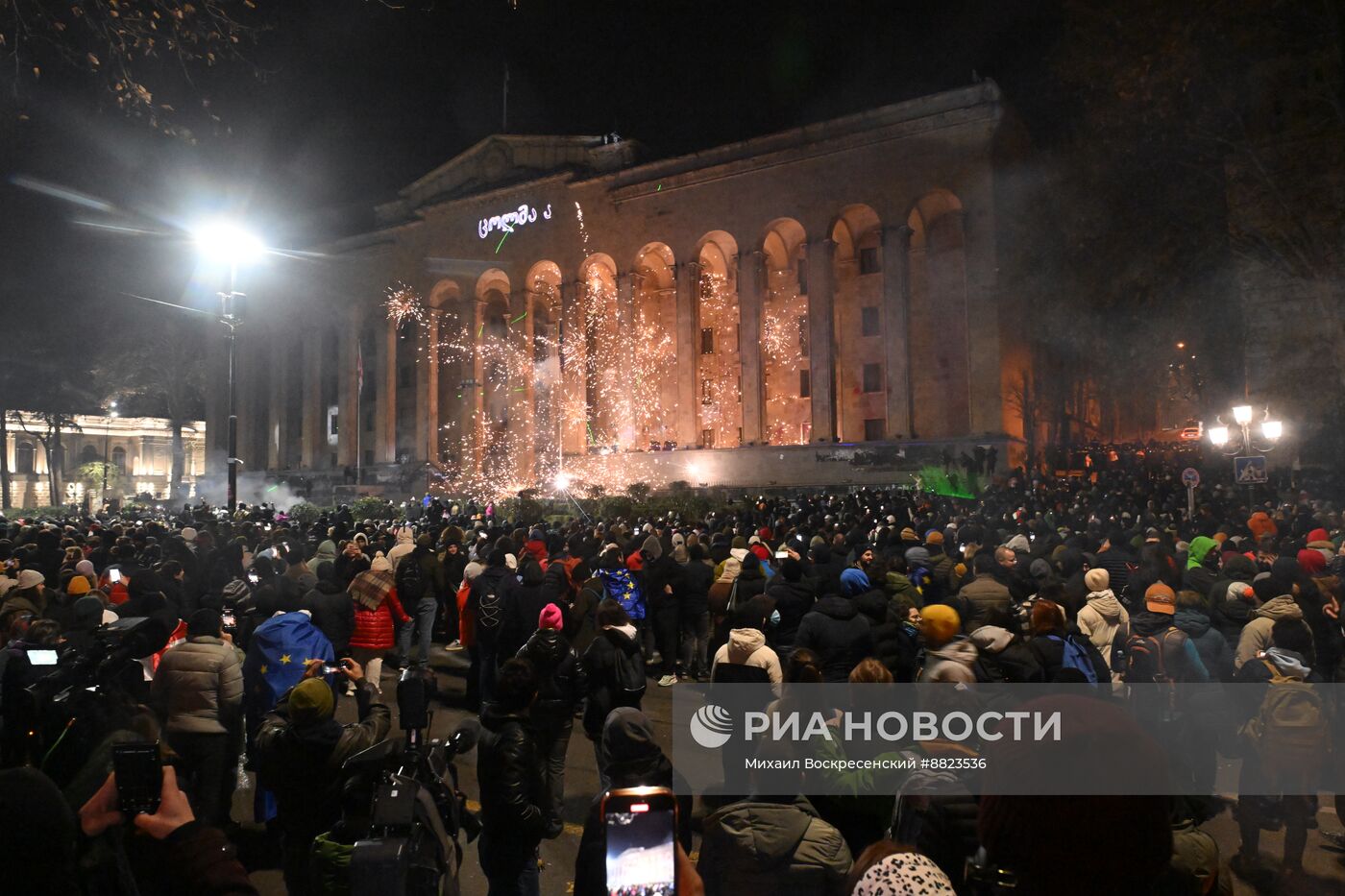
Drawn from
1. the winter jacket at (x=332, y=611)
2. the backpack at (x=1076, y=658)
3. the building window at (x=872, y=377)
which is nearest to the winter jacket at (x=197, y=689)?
the winter jacket at (x=332, y=611)

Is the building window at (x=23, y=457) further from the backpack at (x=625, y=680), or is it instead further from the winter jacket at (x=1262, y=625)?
the winter jacket at (x=1262, y=625)

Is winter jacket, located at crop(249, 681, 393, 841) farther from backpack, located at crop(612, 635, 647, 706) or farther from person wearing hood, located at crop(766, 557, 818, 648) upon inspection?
person wearing hood, located at crop(766, 557, 818, 648)

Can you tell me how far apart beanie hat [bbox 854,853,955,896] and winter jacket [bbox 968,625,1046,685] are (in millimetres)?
2815

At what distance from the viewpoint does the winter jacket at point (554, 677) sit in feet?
16.2

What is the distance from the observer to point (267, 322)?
5656cm

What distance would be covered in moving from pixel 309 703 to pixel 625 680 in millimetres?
2179

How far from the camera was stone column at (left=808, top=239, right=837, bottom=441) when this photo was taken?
3594cm

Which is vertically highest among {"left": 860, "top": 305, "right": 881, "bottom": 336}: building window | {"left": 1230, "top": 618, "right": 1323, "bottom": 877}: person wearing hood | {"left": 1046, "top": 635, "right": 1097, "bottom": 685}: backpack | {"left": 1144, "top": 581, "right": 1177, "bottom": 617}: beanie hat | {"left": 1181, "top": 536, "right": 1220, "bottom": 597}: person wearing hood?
{"left": 860, "top": 305, "right": 881, "bottom": 336}: building window

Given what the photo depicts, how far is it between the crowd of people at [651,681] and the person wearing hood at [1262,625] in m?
0.02

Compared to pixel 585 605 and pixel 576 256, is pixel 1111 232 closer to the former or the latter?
pixel 585 605

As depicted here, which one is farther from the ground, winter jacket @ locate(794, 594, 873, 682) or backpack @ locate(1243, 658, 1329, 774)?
winter jacket @ locate(794, 594, 873, 682)

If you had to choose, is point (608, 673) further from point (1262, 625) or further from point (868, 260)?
point (868, 260)

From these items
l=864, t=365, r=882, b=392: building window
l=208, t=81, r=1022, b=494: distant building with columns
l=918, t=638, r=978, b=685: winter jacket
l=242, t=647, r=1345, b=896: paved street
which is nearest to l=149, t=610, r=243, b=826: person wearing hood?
l=242, t=647, r=1345, b=896: paved street

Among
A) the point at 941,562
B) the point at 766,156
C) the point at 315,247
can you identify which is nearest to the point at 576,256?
the point at 766,156
